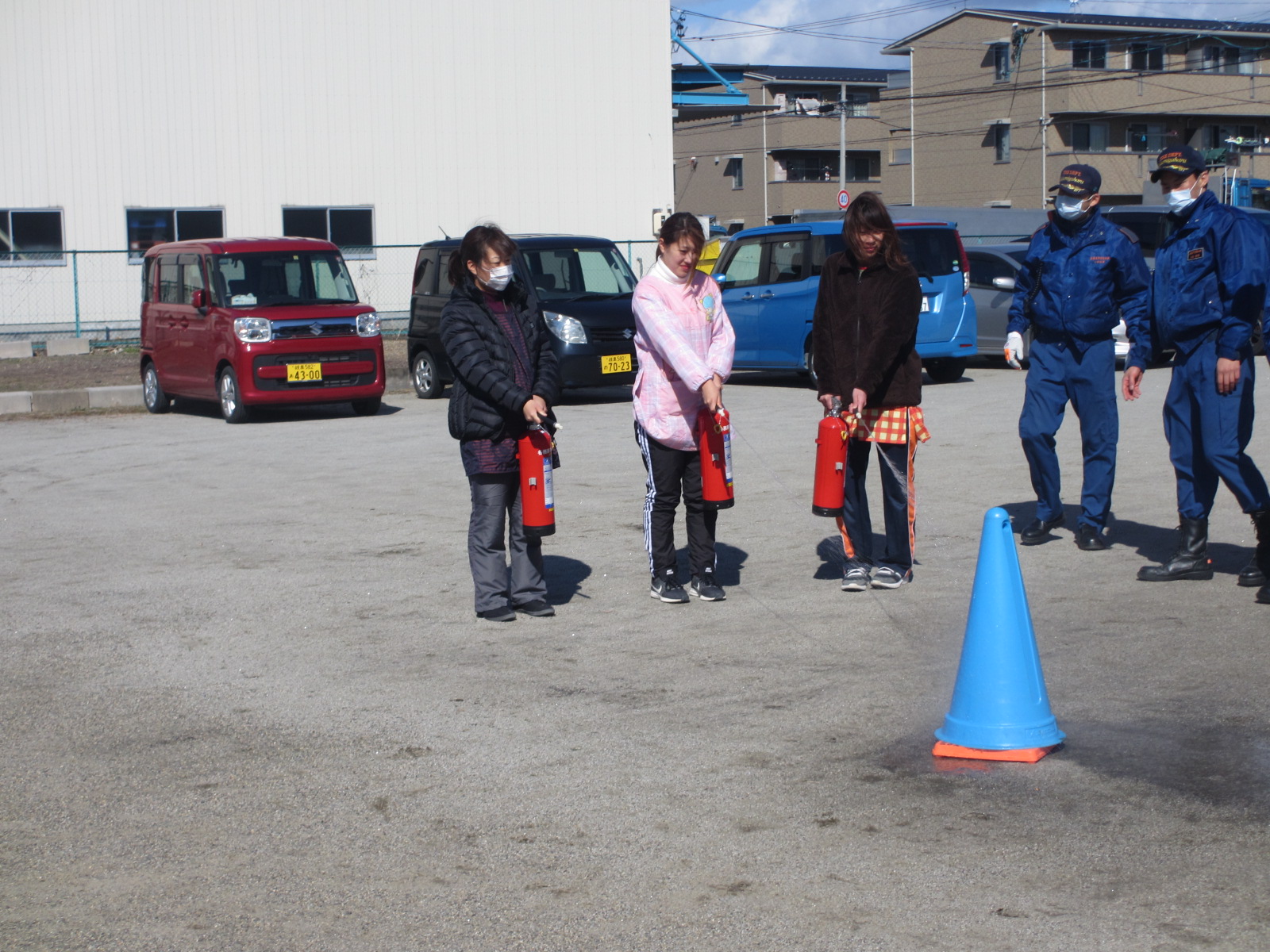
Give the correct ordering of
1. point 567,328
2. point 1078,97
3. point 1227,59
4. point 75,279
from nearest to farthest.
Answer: point 567,328
point 75,279
point 1078,97
point 1227,59

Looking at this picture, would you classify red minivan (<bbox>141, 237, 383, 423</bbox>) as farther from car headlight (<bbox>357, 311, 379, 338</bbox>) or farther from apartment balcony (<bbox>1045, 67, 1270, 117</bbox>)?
apartment balcony (<bbox>1045, 67, 1270, 117</bbox>)

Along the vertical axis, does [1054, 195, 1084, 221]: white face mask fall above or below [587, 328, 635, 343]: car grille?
above

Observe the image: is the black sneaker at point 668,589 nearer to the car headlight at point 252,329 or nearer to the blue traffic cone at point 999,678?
the blue traffic cone at point 999,678

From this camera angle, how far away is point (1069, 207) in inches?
→ 287

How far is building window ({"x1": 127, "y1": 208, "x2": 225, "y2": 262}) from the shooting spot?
2566cm

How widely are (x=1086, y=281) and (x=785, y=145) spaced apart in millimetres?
60594

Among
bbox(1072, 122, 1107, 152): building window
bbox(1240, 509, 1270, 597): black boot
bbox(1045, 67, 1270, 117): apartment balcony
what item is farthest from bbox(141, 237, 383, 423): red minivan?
bbox(1072, 122, 1107, 152): building window

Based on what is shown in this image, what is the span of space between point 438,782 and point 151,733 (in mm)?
1217

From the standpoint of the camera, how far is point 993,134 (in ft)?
189

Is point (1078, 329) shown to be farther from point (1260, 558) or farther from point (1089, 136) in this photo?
point (1089, 136)

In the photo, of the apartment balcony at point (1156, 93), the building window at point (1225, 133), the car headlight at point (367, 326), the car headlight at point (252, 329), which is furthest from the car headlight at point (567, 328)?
the building window at point (1225, 133)

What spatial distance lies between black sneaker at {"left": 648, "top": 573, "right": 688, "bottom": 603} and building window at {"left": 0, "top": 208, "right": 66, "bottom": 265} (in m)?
20.8

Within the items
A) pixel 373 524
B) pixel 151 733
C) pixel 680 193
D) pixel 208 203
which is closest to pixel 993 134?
pixel 680 193

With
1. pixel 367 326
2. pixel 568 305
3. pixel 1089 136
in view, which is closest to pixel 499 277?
pixel 367 326
